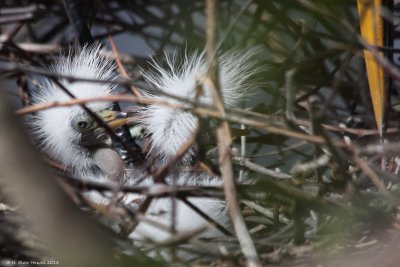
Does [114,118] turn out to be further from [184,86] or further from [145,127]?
[184,86]

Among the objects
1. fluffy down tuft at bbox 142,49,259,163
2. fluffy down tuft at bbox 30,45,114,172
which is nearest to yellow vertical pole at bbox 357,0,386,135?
fluffy down tuft at bbox 142,49,259,163

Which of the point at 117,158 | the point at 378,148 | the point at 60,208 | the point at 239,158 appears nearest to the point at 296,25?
the point at 239,158

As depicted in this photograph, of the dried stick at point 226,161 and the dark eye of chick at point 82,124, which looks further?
the dark eye of chick at point 82,124

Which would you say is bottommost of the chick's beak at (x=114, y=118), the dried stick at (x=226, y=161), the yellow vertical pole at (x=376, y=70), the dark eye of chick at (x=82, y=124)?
the dried stick at (x=226, y=161)

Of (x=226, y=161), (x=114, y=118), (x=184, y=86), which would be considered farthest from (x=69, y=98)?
(x=226, y=161)

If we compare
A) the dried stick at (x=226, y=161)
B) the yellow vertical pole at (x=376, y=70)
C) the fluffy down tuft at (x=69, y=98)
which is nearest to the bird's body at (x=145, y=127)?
the fluffy down tuft at (x=69, y=98)

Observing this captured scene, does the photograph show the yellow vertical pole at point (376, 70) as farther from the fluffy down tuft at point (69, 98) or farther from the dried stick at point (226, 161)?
the fluffy down tuft at point (69, 98)

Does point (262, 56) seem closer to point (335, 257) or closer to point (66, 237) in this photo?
point (335, 257)

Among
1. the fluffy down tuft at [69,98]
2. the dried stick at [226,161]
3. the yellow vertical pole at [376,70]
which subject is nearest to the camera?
the dried stick at [226,161]
